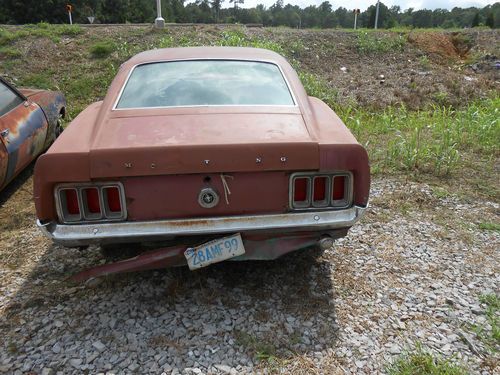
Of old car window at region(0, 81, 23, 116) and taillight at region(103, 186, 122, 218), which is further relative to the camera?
old car window at region(0, 81, 23, 116)

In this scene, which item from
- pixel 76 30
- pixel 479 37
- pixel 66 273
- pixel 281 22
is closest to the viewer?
pixel 66 273

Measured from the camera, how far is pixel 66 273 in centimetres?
335

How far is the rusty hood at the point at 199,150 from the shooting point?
249cm

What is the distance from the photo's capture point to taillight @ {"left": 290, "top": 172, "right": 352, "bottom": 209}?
8.74ft

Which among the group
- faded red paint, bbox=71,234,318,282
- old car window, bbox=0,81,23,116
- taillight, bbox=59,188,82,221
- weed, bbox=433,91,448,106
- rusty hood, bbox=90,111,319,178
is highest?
rusty hood, bbox=90,111,319,178

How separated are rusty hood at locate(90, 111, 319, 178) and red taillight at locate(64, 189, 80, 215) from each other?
0.79 ft

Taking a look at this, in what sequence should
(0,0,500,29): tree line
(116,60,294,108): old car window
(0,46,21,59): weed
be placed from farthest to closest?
(0,0,500,29): tree line
(0,46,21,59): weed
(116,60,294,108): old car window

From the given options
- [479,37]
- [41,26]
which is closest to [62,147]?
[41,26]

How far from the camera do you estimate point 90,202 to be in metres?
2.64

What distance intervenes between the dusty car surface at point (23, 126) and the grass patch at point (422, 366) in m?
3.89

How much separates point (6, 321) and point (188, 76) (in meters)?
2.11

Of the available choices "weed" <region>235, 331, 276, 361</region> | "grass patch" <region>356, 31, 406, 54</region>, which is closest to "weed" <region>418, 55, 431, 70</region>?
"grass patch" <region>356, 31, 406, 54</region>

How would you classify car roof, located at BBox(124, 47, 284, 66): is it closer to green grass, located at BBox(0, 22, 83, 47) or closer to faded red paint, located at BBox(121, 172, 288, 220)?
faded red paint, located at BBox(121, 172, 288, 220)

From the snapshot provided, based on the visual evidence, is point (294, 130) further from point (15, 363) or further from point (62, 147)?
point (15, 363)
